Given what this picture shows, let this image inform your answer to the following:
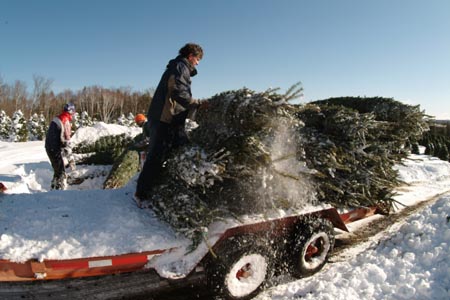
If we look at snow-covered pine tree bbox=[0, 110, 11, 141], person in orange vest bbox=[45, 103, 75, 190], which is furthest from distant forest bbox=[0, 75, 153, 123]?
person in orange vest bbox=[45, 103, 75, 190]

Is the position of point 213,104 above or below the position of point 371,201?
above

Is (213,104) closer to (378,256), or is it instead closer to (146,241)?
(146,241)

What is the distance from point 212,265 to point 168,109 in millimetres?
1812

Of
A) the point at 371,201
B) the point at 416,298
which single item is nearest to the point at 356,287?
the point at 416,298

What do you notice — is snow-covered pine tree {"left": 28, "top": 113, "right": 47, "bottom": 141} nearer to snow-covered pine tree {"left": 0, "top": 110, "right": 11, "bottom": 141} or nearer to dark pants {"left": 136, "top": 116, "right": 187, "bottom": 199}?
snow-covered pine tree {"left": 0, "top": 110, "right": 11, "bottom": 141}

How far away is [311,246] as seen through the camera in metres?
3.99

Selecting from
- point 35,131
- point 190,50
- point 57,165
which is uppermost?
point 190,50

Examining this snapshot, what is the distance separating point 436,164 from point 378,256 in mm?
9496

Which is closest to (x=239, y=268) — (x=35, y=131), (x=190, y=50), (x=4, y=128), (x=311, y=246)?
(x=311, y=246)

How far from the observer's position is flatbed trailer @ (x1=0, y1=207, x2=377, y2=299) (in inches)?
114

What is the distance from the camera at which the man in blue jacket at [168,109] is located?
3.61 m

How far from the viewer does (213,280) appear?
129 inches

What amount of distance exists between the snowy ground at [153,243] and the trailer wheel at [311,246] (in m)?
0.13

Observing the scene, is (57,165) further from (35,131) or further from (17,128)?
(35,131)
